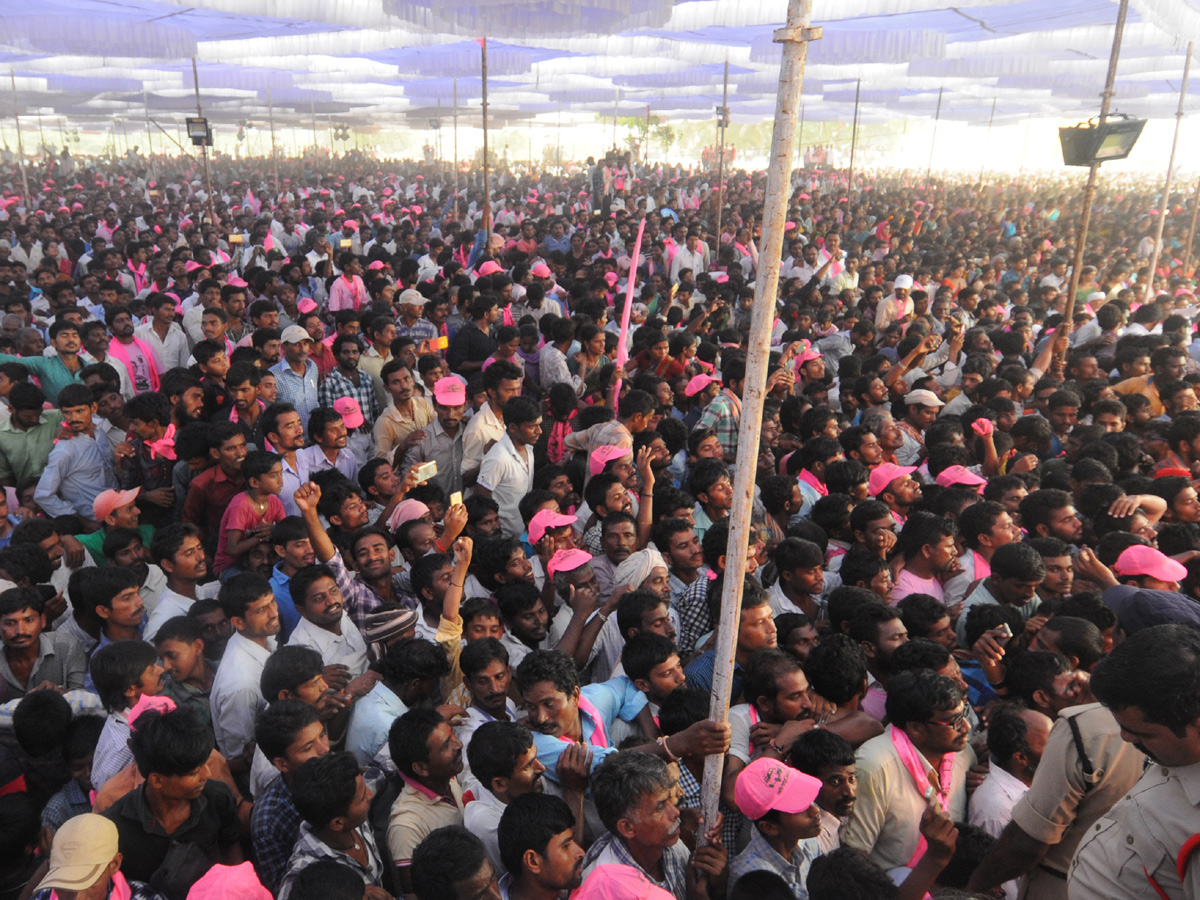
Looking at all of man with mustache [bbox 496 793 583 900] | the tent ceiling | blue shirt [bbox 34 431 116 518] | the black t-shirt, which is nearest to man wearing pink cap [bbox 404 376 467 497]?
blue shirt [bbox 34 431 116 518]

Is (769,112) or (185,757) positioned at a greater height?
(769,112)

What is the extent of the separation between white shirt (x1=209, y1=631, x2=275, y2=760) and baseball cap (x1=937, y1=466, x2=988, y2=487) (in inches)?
151

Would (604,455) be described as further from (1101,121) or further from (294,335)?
(1101,121)

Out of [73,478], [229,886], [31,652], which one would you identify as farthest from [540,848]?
[73,478]

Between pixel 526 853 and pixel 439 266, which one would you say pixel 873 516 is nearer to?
pixel 526 853

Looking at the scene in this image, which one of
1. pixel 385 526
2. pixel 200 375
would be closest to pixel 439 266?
pixel 200 375

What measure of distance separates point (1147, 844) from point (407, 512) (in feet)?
11.0

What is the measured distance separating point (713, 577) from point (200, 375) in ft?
13.4

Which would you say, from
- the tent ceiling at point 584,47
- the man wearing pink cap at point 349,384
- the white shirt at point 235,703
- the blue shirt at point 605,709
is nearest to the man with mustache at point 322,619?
the white shirt at point 235,703

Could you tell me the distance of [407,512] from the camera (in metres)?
4.36

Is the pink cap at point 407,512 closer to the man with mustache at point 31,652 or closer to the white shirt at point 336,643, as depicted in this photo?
the white shirt at point 336,643

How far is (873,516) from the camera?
432cm

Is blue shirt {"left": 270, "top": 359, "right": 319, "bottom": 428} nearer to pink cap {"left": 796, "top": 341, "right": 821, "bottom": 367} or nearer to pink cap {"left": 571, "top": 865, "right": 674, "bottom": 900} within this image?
pink cap {"left": 796, "top": 341, "right": 821, "bottom": 367}

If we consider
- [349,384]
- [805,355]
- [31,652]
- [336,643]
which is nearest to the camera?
[31,652]
